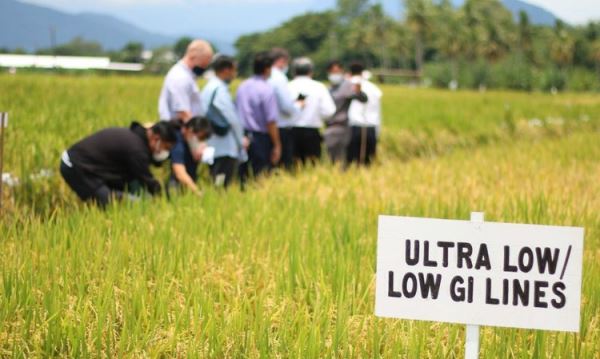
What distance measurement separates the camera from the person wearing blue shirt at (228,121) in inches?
239

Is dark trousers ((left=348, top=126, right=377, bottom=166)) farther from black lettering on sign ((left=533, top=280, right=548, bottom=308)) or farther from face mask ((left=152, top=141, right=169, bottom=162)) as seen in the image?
black lettering on sign ((left=533, top=280, right=548, bottom=308))

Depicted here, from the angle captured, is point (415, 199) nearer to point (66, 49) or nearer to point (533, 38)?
point (533, 38)

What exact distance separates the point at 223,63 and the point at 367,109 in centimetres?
219

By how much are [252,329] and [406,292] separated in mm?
708

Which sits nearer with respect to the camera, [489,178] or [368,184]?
[368,184]

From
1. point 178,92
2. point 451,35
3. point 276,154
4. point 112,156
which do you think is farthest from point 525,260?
point 451,35

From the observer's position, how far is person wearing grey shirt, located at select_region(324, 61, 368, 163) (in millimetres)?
7777

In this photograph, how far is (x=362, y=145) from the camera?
315 inches

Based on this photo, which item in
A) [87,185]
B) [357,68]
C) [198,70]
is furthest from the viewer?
[357,68]

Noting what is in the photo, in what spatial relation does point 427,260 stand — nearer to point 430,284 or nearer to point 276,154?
point 430,284

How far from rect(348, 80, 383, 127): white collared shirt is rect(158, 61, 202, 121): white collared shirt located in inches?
89.4

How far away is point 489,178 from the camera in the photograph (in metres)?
7.04

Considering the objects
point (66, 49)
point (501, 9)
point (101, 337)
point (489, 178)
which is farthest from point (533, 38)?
point (101, 337)

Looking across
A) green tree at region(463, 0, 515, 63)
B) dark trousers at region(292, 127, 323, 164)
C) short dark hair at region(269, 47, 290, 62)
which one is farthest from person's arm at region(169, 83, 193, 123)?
green tree at region(463, 0, 515, 63)
